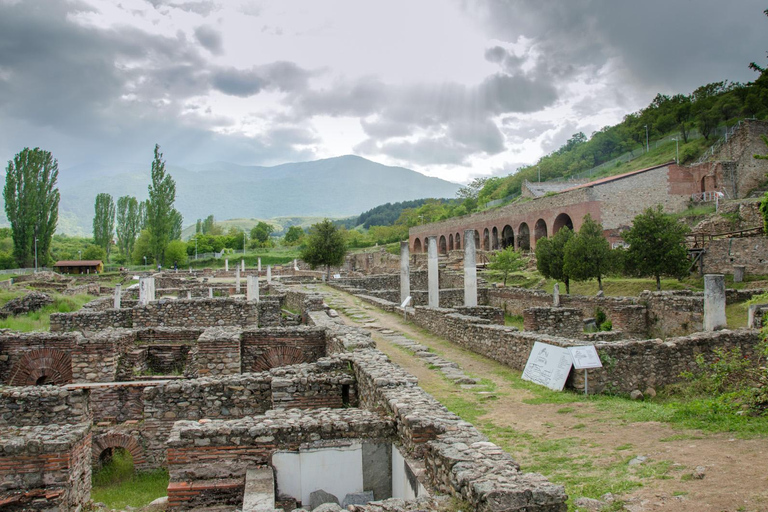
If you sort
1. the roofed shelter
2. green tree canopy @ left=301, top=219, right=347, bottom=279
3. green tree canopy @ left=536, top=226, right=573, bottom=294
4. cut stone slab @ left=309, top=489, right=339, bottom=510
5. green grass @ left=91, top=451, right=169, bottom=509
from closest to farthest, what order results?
cut stone slab @ left=309, top=489, right=339, bottom=510 → green grass @ left=91, top=451, right=169, bottom=509 → green tree canopy @ left=536, top=226, right=573, bottom=294 → green tree canopy @ left=301, top=219, right=347, bottom=279 → the roofed shelter

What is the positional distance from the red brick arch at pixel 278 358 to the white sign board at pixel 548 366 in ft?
15.4

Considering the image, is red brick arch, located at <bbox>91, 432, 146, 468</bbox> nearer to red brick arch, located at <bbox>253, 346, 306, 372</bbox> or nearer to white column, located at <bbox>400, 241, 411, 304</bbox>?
red brick arch, located at <bbox>253, 346, 306, 372</bbox>

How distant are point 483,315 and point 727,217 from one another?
78.1 ft

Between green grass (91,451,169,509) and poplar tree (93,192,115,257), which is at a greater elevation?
poplar tree (93,192,115,257)

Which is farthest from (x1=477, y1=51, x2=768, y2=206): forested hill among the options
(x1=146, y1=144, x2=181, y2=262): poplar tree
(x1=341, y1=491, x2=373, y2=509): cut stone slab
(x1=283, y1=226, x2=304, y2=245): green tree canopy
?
(x1=146, y1=144, x2=181, y2=262): poplar tree

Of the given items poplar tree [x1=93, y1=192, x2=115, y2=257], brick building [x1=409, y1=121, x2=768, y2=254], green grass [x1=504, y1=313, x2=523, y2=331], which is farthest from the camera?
poplar tree [x1=93, y1=192, x2=115, y2=257]

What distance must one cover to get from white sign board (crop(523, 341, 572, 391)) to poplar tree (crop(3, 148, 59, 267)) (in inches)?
2491

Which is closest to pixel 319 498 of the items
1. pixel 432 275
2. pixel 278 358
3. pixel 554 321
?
pixel 278 358

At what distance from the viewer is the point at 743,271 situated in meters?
22.5

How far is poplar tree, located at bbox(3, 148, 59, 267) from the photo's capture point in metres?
57.1

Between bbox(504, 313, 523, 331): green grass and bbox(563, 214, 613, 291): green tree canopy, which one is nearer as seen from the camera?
bbox(504, 313, 523, 331): green grass

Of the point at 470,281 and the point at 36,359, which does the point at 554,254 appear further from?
the point at 36,359

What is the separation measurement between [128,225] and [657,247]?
93.1 metres

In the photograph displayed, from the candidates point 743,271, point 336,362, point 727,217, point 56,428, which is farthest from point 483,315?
point 727,217
